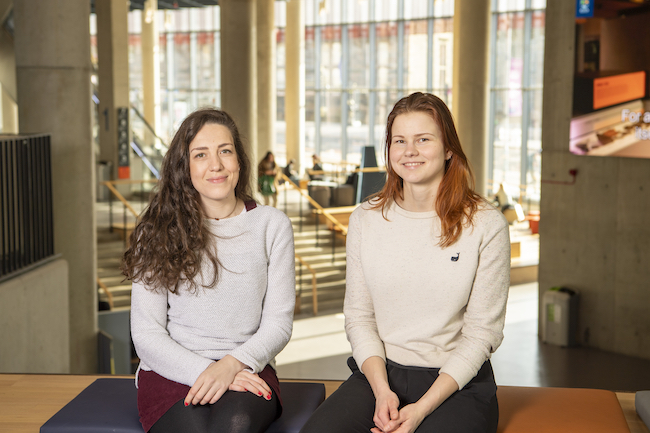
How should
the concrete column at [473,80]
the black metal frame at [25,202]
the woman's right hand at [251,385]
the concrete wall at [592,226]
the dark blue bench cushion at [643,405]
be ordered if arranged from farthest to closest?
the concrete column at [473,80] → the concrete wall at [592,226] → the black metal frame at [25,202] → the dark blue bench cushion at [643,405] → the woman's right hand at [251,385]

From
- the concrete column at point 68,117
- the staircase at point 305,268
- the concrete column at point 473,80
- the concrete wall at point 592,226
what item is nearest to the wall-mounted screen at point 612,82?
the concrete wall at point 592,226

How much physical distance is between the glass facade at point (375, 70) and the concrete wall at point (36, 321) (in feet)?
47.8

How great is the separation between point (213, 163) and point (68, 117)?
16.2 ft

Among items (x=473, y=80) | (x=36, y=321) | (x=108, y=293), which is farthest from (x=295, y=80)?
(x=36, y=321)

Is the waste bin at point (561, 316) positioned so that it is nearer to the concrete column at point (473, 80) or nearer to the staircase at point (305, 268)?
the staircase at point (305, 268)

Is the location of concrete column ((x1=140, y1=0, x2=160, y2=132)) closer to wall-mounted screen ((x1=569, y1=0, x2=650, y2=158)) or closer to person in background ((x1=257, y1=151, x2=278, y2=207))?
person in background ((x1=257, y1=151, x2=278, y2=207))

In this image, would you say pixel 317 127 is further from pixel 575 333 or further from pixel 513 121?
pixel 575 333

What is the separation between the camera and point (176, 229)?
88.4 inches

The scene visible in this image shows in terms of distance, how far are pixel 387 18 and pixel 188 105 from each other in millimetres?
8679

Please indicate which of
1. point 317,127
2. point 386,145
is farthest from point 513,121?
point 386,145

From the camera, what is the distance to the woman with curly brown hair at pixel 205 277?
2.17 meters

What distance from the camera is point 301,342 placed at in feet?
28.4

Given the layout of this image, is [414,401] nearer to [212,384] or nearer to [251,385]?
[251,385]

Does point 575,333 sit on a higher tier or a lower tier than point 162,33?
lower
